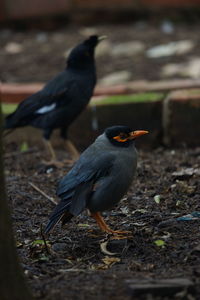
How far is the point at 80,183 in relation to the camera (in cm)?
428

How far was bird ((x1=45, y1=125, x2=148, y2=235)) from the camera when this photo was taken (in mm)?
4199

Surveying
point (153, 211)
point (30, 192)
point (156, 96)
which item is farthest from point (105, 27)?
point (153, 211)

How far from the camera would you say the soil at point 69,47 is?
348 inches

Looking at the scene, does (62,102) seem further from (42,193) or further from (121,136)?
(121,136)

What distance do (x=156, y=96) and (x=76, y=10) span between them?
4.32 m

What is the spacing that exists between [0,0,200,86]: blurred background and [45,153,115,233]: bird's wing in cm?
408

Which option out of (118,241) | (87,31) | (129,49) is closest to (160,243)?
(118,241)

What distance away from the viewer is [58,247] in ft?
13.6

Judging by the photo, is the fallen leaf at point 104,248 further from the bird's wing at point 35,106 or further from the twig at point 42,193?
the bird's wing at point 35,106

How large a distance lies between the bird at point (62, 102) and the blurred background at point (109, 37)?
5.00 feet

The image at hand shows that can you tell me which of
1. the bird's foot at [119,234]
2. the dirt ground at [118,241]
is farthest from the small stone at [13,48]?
the bird's foot at [119,234]

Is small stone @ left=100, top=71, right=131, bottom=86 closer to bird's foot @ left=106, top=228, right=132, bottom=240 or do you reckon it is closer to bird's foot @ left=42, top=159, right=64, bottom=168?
bird's foot @ left=42, top=159, right=64, bottom=168

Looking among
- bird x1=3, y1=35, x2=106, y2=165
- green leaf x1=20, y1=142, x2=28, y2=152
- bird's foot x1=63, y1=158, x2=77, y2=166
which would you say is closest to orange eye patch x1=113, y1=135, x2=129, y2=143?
bird's foot x1=63, y1=158, x2=77, y2=166

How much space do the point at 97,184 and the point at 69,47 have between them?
5741mm
